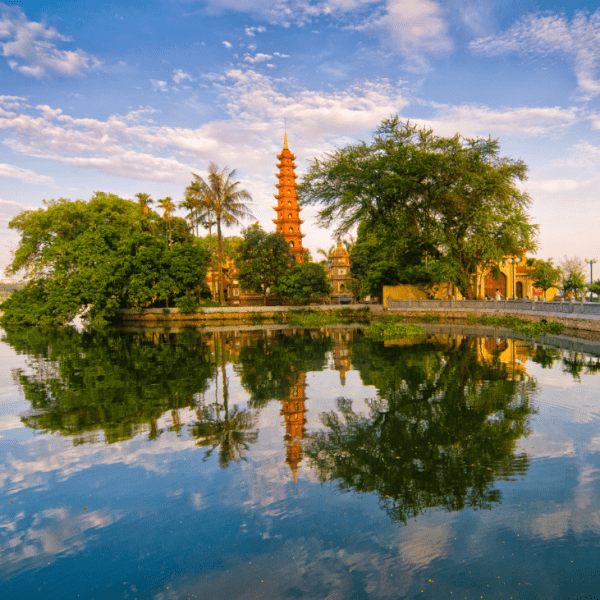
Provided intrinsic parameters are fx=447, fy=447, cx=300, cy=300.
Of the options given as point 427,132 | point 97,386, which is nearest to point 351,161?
point 427,132

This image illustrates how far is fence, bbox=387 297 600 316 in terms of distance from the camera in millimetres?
22547

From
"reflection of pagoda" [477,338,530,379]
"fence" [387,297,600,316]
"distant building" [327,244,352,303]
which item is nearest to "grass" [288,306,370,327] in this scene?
"fence" [387,297,600,316]

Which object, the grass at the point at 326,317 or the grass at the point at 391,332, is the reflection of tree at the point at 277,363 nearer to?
the grass at the point at 391,332

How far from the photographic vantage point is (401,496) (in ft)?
17.3

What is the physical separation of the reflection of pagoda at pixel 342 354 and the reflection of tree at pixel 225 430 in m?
3.79

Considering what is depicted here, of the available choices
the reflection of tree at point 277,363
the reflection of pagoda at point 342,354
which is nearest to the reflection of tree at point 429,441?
the reflection of pagoda at point 342,354

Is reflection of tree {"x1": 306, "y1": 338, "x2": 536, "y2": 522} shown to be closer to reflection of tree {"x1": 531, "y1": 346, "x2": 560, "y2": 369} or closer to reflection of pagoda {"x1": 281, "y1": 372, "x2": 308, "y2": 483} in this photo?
reflection of pagoda {"x1": 281, "y1": 372, "x2": 308, "y2": 483}

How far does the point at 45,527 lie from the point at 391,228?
33099mm

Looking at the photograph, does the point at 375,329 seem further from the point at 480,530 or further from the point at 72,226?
the point at 72,226

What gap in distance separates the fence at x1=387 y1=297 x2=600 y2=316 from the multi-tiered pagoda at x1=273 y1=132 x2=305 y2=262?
18.4m

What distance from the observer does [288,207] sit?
54094 mm

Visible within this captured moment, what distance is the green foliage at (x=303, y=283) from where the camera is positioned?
1619 inches

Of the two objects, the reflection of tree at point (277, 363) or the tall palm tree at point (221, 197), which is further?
the tall palm tree at point (221, 197)

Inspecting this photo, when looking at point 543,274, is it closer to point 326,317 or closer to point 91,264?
point 326,317
